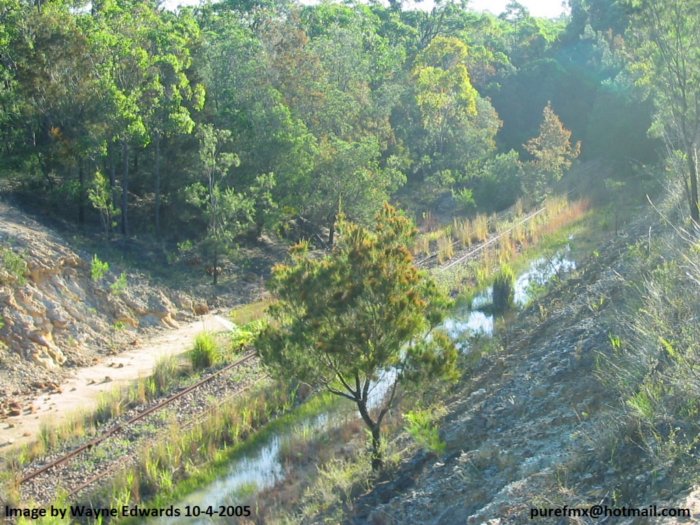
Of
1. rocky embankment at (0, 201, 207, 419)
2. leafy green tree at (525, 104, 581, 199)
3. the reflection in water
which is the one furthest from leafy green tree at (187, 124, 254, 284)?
leafy green tree at (525, 104, 581, 199)

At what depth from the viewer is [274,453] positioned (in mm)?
13258

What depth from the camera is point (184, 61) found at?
2717 centimetres

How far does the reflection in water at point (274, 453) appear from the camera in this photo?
11750 mm

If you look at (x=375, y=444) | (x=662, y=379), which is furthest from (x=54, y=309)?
(x=662, y=379)

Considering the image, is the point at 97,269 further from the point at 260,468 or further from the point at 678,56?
the point at 678,56

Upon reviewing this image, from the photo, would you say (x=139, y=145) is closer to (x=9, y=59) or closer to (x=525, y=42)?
(x=9, y=59)

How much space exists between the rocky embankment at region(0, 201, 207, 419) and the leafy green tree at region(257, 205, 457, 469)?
7664 mm

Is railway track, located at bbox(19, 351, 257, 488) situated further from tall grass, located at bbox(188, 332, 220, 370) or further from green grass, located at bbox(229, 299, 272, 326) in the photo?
green grass, located at bbox(229, 299, 272, 326)

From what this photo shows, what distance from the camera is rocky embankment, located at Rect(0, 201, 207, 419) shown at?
1784 centimetres

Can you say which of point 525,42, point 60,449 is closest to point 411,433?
point 60,449

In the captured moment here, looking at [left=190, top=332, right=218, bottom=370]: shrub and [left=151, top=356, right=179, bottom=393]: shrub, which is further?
[left=190, top=332, right=218, bottom=370]: shrub

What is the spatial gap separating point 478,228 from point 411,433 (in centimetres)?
1962

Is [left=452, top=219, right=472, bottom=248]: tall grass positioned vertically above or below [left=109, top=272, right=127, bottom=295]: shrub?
below

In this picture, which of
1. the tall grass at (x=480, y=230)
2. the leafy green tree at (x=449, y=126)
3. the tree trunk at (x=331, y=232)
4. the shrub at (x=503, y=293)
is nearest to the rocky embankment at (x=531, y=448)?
the shrub at (x=503, y=293)
